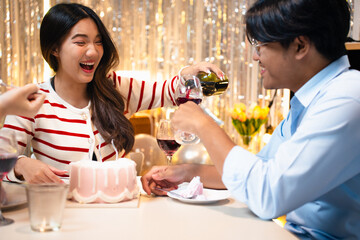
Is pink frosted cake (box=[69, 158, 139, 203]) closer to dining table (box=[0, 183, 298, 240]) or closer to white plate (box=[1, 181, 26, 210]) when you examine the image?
dining table (box=[0, 183, 298, 240])

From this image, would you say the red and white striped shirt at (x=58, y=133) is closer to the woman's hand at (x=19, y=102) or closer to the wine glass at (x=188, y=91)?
the wine glass at (x=188, y=91)

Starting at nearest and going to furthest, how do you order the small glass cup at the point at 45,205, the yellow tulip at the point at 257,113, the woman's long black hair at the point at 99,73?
1. the small glass cup at the point at 45,205
2. the woman's long black hair at the point at 99,73
3. the yellow tulip at the point at 257,113

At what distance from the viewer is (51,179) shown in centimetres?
138

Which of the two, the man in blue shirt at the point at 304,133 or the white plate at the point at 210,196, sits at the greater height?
the man in blue shirt at the point at 304,133

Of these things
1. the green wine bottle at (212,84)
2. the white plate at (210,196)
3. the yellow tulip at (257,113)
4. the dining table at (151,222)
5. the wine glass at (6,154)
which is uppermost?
the green wine bottle at (212,84)

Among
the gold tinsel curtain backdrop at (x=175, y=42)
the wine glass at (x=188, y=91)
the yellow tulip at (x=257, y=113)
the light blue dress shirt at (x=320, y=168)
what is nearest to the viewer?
the light blue dress shirt at (x=320, y=168)

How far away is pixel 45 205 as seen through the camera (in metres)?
0.96

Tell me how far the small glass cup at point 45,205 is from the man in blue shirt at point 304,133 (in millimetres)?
429

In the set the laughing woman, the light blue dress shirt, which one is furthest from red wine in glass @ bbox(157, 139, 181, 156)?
the laughing woman

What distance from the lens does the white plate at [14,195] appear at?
115 cm

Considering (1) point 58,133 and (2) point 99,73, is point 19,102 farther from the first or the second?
(2) point 99,73

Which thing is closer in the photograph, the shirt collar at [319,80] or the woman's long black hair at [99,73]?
the shirt collar at [319,80]

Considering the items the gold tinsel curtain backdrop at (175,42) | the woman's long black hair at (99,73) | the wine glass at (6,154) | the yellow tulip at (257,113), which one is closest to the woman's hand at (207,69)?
the woman's long black hair at (99,73)

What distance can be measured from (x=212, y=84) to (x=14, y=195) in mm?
932
